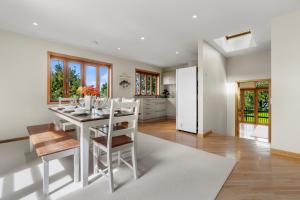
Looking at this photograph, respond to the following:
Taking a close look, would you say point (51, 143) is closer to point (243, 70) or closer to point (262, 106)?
point (243, 70)

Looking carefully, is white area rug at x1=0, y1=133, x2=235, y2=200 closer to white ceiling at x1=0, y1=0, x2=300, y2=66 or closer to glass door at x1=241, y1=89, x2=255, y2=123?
white ceiling at x1=0, y1=0, x2=300, y2=66

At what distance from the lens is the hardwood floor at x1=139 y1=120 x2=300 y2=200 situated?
1590 millimetres

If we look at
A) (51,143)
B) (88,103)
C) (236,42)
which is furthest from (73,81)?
(236,42)

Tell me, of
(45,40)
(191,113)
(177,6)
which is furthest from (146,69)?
(177,6)

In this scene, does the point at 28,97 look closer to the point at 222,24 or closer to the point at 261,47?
the point at 222,24

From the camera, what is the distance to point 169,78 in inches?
281

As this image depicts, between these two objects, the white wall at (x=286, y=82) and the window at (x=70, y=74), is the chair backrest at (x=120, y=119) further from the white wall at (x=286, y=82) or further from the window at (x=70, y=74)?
the white wall at (x=286, y=82)

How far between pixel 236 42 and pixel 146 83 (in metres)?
3.94

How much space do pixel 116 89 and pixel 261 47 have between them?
4937 mm

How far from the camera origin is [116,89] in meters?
5.50

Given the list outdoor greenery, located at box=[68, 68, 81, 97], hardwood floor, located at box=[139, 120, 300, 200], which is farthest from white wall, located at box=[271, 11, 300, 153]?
outdoor greenery, located at box=[68, 68, 81, 97]

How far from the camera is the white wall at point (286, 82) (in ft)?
8.36

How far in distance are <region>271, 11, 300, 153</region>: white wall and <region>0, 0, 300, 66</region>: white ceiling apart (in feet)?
0.96

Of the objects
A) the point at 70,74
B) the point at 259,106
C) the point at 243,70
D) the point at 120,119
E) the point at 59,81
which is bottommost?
the point at 259,106
